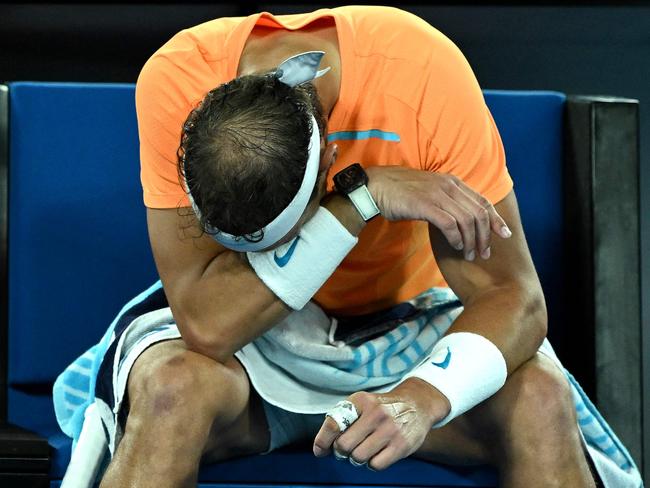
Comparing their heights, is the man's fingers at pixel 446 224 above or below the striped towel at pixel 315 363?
above

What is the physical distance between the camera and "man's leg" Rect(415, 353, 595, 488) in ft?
4.21

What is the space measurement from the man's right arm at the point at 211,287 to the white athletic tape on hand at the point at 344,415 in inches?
9.4

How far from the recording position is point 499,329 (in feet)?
4.27

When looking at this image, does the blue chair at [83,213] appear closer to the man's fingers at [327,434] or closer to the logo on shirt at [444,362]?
the logo on shirt at [444,362]

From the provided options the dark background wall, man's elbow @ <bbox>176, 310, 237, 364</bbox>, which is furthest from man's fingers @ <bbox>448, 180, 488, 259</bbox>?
the dark background wall

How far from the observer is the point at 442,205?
4.21ft

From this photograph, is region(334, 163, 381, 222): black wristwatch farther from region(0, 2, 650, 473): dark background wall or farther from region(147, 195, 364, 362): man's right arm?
region(0, 2, 650, 473): dark background wall

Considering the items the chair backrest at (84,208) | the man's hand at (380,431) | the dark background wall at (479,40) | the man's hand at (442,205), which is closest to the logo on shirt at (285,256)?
the man's hand at (442,205)

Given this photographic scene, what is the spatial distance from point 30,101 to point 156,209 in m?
A: 0.52

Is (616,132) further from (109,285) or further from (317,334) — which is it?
(109,285)

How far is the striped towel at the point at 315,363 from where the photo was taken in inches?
56.0

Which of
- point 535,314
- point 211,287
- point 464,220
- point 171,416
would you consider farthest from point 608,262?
point 171,416

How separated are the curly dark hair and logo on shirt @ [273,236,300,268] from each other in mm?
64

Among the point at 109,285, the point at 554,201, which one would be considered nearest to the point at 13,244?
the point at 109,285
